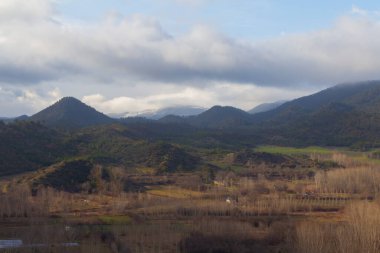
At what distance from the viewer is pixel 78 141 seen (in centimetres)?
11662

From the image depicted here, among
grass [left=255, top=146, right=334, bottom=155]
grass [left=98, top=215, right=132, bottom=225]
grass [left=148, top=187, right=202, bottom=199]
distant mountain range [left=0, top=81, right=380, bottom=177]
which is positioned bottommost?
grass [left=98, top=215, right=132, bottom=225]

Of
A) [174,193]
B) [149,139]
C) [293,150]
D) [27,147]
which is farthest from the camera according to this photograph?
[149,139]

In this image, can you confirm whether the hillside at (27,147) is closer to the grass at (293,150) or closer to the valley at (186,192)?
the valley at (186,192)

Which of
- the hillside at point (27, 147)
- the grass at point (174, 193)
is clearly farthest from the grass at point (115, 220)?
the hillside at point (27, 147)

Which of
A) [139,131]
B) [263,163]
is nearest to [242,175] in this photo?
[263,163]

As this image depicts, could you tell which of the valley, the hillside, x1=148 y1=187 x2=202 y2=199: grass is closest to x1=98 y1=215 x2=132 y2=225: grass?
the valley

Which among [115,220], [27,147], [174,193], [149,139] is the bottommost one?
[115,220]

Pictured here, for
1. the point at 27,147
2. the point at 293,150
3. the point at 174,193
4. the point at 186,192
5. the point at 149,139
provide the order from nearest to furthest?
the point at 174,193 < the point at 186,192 < the point at 27,147 < the point at 293,150 < the point at 149,139

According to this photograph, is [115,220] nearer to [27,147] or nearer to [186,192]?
[186,192]

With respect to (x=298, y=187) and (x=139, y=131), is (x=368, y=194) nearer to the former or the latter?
(x=298, y=187)

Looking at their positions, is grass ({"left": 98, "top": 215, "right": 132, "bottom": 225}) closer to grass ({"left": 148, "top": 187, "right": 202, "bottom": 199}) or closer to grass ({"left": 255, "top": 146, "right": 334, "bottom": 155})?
grass ({"left": 148, "top": 187, "right": 202, "bottom": 199})

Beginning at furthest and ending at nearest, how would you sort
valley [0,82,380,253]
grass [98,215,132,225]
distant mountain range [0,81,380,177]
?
distant mountain range [0,81,380,177], grass [98,215,132,225], valley [0,82,380,253]

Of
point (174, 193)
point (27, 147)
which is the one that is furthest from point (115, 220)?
point (27, 147)

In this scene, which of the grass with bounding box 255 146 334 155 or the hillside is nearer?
the hillside
